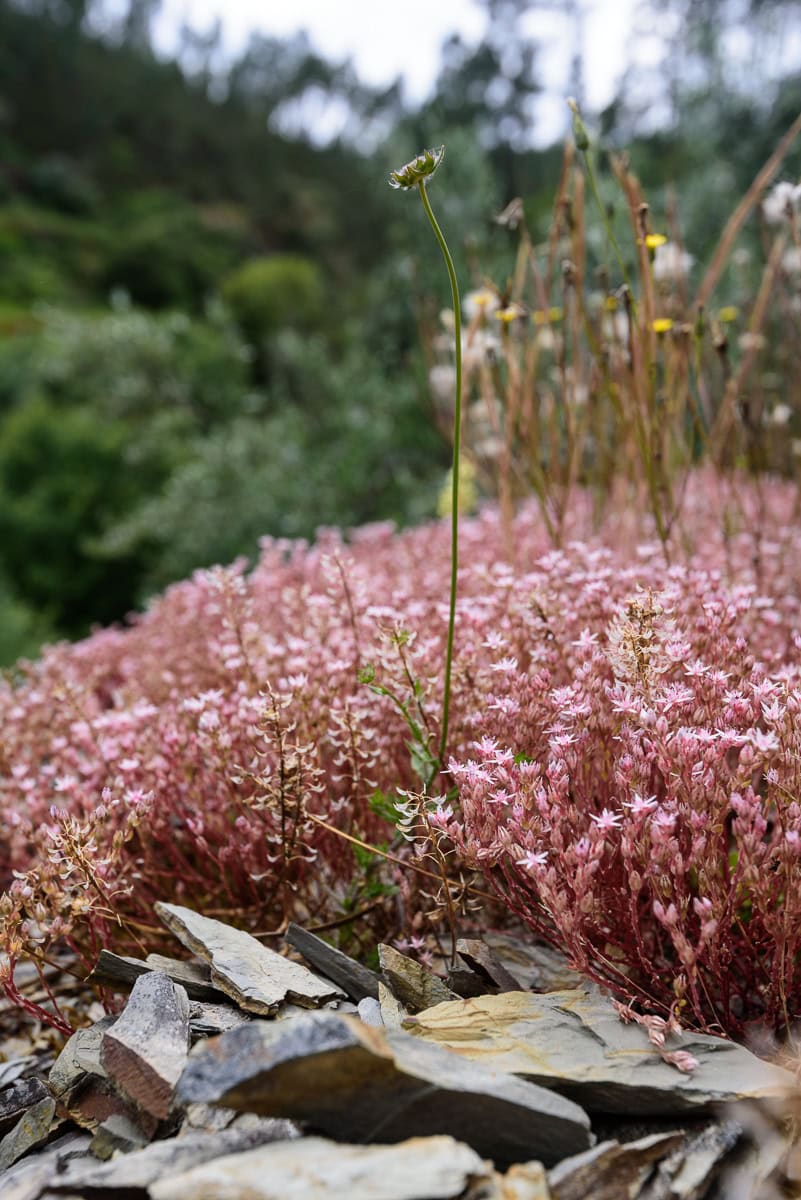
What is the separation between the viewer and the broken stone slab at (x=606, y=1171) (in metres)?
1.37

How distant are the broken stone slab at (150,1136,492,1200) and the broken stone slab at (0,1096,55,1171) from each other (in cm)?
61

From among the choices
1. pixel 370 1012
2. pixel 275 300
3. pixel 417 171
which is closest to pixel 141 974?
pixel 370 1012

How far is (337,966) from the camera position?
200 cm

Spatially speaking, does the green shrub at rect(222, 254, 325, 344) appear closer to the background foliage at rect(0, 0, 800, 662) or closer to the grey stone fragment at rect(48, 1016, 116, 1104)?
the background foliage at rect(0, 0, 800, 662)

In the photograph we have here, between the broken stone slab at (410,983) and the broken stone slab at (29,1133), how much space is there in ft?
2.52

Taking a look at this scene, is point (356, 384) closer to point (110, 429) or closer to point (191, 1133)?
point (110, 429)

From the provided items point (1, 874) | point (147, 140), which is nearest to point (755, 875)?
point (1, 874)

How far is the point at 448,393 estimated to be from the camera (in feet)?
17.6

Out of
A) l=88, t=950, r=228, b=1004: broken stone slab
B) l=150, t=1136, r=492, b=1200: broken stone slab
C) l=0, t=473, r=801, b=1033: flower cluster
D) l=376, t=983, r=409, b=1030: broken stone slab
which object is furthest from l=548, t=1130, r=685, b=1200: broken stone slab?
l=88, t=950, r=228, b=1004: broken stone slab

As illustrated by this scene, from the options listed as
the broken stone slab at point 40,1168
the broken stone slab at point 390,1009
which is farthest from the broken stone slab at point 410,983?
the broken stone slab at point 40,1168

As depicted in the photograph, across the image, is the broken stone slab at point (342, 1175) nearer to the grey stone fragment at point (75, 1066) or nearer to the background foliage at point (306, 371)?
the grey stone fragment at point (75, 1066)

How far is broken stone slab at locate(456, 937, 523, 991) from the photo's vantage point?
1.98 m

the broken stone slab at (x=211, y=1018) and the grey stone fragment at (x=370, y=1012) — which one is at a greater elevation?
the grey stone fragment at (x=370, y=1012)

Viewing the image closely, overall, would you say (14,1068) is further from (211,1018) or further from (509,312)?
(509,312)
